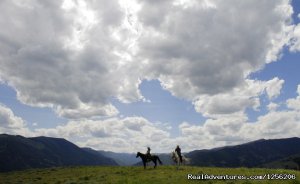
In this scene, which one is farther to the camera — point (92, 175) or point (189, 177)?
point (92, 175)

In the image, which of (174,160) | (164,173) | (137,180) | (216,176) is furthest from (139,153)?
(216,176)

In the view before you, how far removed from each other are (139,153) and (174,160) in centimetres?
548

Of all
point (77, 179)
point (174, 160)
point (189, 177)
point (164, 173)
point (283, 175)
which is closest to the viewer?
point (283, 175)

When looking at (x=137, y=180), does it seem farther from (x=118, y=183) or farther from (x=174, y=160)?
(x=174, y=160)

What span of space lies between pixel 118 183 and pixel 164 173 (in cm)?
712

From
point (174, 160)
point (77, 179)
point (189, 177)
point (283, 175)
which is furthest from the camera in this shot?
point (174, 160)

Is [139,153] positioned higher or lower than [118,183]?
higher

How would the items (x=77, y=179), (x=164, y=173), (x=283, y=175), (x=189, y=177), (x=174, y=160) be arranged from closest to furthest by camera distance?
(x=283, y=175) → (x=189, y=177) → (x=164, y=173) → (x=77, y=179) → (x=174, y=160)

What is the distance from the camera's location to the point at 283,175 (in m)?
36.8

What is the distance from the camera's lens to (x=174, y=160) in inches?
2120

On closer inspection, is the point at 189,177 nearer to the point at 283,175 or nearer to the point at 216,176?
the point at 216,176

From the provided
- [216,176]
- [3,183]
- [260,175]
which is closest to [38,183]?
[3,183]

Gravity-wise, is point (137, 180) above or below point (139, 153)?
below

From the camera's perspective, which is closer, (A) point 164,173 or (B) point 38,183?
(A) point 164,173
